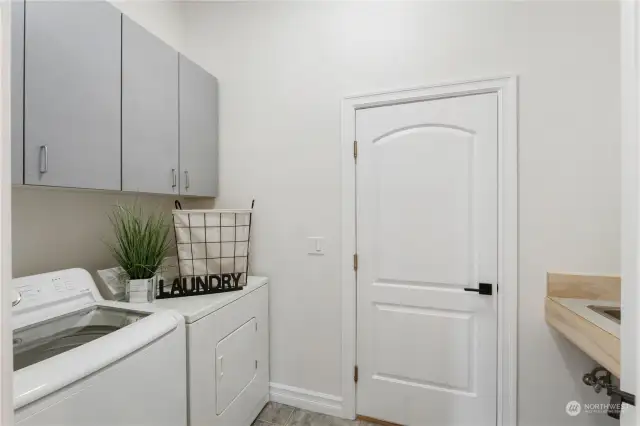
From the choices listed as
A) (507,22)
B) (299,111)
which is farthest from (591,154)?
(299,111)

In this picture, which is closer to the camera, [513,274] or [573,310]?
[573,310]

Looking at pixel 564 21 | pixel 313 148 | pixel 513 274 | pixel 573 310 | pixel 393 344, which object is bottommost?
pixel 393 344

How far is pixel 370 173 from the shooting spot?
73.9 inches

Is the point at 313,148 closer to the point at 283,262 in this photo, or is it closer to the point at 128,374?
the point at 283,262

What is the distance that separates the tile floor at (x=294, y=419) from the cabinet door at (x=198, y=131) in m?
1.51

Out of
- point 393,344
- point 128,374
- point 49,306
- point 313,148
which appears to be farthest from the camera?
point 313,148

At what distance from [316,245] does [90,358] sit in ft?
4.24

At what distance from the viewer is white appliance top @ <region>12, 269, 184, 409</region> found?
0.82 m

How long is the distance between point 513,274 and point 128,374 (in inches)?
70.8

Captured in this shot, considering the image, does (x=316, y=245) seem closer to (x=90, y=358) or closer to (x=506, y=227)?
(x=506, y=227)

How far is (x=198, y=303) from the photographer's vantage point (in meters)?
1.50

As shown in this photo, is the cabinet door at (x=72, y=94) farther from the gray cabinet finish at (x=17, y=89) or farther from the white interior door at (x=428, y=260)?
the white interior door at (x=428, y=260)

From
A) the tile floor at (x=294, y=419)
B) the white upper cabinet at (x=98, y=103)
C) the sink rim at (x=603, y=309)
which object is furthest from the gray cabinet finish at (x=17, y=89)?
the sink rim at (x=603, y=309)

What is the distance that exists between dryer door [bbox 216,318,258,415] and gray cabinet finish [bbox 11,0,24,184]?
111 centimetres
